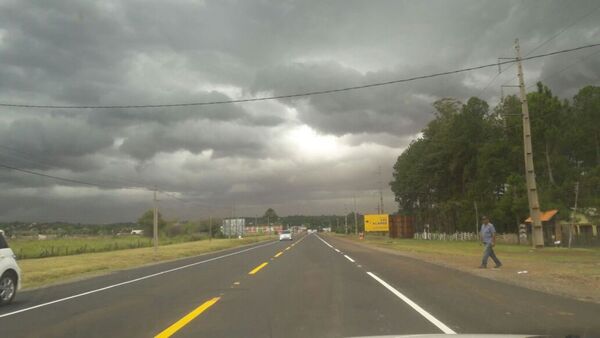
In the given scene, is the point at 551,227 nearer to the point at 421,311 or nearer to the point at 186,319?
the point at 421,311

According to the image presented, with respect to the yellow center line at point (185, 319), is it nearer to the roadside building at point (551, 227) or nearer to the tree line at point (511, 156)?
the roadside building at point (551, 227)

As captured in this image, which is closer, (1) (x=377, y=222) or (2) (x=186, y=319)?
(2) (x=186, y=319)

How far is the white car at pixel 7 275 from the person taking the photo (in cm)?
1350

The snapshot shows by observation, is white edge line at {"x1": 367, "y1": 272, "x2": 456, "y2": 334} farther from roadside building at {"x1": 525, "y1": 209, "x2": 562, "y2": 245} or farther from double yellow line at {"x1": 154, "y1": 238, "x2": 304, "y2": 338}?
roadside building at {"x1": 525, "y1": 209, "x2": 562, "y2": 245}

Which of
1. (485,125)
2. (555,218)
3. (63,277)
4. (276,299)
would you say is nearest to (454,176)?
(485,125)

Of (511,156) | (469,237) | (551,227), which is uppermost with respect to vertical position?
(511,156)

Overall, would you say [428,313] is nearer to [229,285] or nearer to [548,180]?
[229,285]

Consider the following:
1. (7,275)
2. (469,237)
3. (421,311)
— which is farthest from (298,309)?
(469,237)

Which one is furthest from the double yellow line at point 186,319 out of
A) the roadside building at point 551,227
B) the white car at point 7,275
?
the roadside building at point 551,227

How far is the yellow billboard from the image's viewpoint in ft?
369

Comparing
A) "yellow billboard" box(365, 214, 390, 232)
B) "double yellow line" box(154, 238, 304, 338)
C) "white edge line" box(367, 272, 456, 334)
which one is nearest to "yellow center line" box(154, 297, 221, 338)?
"double yellow line" box(154, 238, 304, 338)

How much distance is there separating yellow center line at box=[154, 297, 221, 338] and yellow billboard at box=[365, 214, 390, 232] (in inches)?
3999

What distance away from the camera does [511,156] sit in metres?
69.9

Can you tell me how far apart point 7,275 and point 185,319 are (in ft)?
21.2
